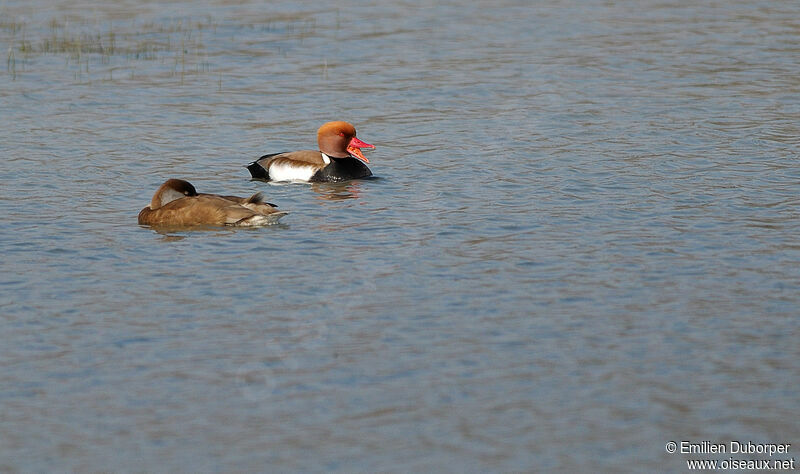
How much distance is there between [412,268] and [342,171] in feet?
14.2

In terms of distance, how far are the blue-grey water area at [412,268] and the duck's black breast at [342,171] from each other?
17 centimetres

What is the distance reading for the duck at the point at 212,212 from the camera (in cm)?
1130

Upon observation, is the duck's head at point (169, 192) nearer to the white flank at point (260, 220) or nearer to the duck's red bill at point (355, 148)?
the white flank at point (260, 220)

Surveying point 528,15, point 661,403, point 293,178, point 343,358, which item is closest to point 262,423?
point 343,358

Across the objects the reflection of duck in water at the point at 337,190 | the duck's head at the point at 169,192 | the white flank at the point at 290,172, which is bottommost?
the reflection of duck in water at the point at 337,190

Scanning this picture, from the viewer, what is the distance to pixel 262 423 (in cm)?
684

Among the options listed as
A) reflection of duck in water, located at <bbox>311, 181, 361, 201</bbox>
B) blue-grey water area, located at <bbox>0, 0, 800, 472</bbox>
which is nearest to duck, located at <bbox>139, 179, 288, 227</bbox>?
blue-grey water area, located at <bbox>0, 0, 800, 472</bbox>

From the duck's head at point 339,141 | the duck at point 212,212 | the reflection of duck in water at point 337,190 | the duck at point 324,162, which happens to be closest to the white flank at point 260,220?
the duck at point 212,212

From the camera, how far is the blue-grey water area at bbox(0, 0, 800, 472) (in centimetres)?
677

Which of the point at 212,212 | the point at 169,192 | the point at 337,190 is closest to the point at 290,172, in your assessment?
the point at 337,190

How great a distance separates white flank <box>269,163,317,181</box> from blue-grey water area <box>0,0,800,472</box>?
0.61 feet

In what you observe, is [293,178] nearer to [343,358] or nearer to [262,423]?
[343,358]

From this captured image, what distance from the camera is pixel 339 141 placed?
46.6 feet

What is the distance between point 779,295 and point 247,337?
3.97 m
